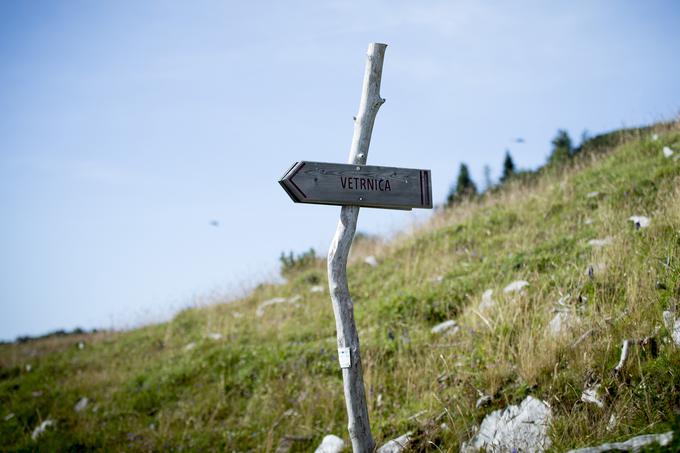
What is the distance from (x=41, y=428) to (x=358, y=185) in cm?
687

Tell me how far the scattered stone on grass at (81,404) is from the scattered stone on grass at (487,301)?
6397 mm

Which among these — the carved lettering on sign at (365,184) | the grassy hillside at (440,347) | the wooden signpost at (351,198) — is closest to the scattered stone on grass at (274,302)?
the grassy hillside at (440,347)

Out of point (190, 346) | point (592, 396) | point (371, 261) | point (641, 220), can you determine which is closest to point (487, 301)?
point (641, 220)

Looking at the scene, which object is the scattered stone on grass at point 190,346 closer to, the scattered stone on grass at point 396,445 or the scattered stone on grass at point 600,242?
the scattered stone on grass at point 396,445

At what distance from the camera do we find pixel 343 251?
4.23m

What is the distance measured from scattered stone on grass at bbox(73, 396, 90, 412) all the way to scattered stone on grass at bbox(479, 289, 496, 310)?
6.40 m

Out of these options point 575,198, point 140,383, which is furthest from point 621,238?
point 140,383

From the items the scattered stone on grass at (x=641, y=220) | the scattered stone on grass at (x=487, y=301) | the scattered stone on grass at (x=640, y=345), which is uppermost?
the scattered stone on grass at (x=641, y=220)

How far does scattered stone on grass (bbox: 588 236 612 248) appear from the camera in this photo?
22.1ft

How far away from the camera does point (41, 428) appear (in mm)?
8188

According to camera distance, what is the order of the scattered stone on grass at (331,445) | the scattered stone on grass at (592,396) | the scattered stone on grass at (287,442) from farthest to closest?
the scattered stone on grass at (287,442), the scattered stone on grass at (331,445), the scattered stone on grass at (592,396)

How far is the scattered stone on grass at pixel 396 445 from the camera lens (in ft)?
15.4

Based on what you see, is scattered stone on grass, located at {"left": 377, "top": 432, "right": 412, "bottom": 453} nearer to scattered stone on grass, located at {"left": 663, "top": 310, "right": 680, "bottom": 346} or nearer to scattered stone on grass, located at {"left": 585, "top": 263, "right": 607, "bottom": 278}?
scattered stone on grass, located at {"left": 663, "top": 310, "right": 680, "bottom": 346}

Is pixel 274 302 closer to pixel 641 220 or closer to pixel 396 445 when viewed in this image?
pixel 396 445
